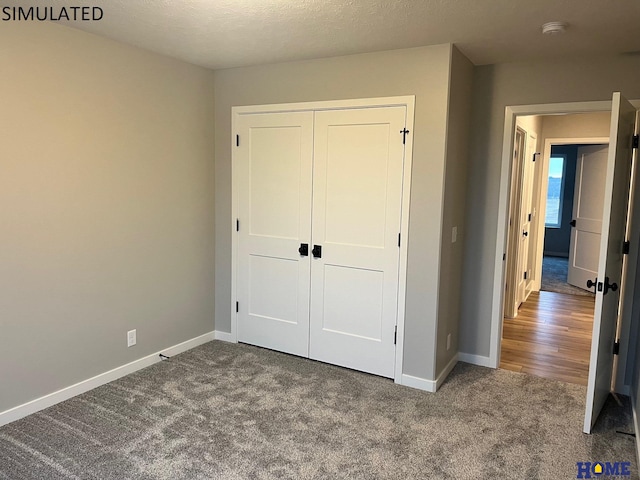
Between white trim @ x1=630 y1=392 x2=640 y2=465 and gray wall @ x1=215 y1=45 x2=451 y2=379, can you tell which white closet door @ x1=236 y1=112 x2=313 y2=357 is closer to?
gray wall @ x1=215 y1=45 x2=451 y2=379

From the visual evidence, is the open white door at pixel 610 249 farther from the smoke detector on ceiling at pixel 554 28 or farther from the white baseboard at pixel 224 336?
the white baseboard at pixel 224 336

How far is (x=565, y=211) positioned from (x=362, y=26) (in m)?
8.42

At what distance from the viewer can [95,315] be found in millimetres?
3191

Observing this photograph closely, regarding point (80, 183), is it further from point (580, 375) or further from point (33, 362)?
point (580, 375)

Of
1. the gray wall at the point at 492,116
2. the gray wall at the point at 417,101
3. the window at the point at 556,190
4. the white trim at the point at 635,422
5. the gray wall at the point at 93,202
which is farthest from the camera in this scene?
the window at the point at 556,190

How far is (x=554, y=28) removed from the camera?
263 cm

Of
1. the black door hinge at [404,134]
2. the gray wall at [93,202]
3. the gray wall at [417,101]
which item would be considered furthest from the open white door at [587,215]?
the gray wall at [93,202]

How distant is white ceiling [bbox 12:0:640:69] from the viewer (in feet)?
7.92

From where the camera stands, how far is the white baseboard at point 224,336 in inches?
165

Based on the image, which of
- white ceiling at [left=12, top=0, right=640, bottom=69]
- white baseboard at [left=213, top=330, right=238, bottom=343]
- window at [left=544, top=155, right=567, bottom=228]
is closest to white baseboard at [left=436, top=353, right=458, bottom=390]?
white baseboard at [left=213, top=330, right=238, bottom=343]

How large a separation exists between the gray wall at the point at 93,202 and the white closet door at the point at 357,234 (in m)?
1.09

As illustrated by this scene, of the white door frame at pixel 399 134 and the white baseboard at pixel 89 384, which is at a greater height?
the white door frame at pixel 399 134

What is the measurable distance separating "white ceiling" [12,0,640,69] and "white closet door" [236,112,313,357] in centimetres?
62

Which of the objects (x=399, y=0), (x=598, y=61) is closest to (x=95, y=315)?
(x=399, y=0)
